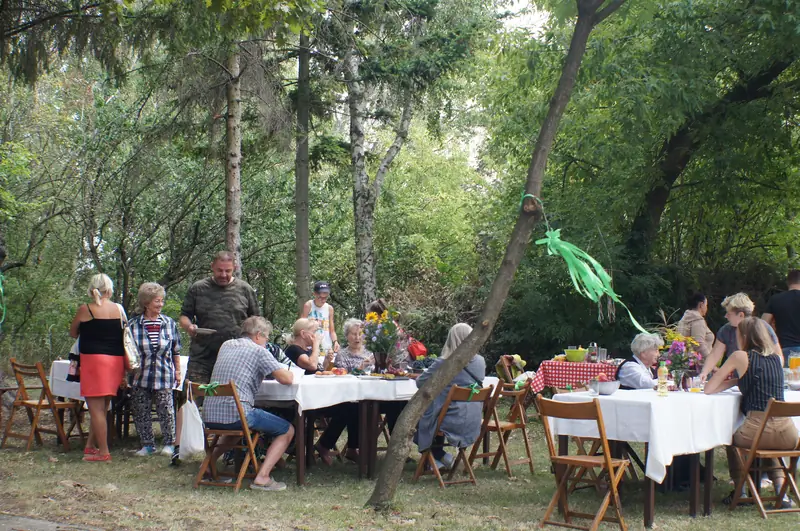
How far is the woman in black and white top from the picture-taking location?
21.0 feet

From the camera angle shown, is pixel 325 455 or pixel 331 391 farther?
pixel 325 455

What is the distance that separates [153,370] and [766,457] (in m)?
5.51

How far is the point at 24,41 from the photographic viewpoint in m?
9.19

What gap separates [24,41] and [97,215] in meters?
7.15

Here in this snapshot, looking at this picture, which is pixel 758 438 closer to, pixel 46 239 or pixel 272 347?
pixel 272 347

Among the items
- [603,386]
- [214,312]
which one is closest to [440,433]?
[603,386]

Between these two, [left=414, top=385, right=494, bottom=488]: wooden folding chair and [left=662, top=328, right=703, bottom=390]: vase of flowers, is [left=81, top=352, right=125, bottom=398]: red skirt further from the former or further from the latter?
[left=662, top=328, right=703, bottom=390]: vase of flowers

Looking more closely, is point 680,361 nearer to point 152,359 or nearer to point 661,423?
point 661,423

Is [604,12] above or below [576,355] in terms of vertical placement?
above

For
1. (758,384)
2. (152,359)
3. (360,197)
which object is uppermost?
(360,197)

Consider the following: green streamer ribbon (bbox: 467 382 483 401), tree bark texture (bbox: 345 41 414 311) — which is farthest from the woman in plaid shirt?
tree bark texture (bbox: 345 41 414 311)

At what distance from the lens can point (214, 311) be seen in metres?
8.37

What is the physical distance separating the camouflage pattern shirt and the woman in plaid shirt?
27 centimetres

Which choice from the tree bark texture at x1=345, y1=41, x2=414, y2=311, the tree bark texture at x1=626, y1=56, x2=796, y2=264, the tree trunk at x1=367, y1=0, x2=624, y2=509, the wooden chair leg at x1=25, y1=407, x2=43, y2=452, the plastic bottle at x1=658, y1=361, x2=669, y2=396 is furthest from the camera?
the tree bark texture at x1=345, y1=41, x2=414, y2=311
